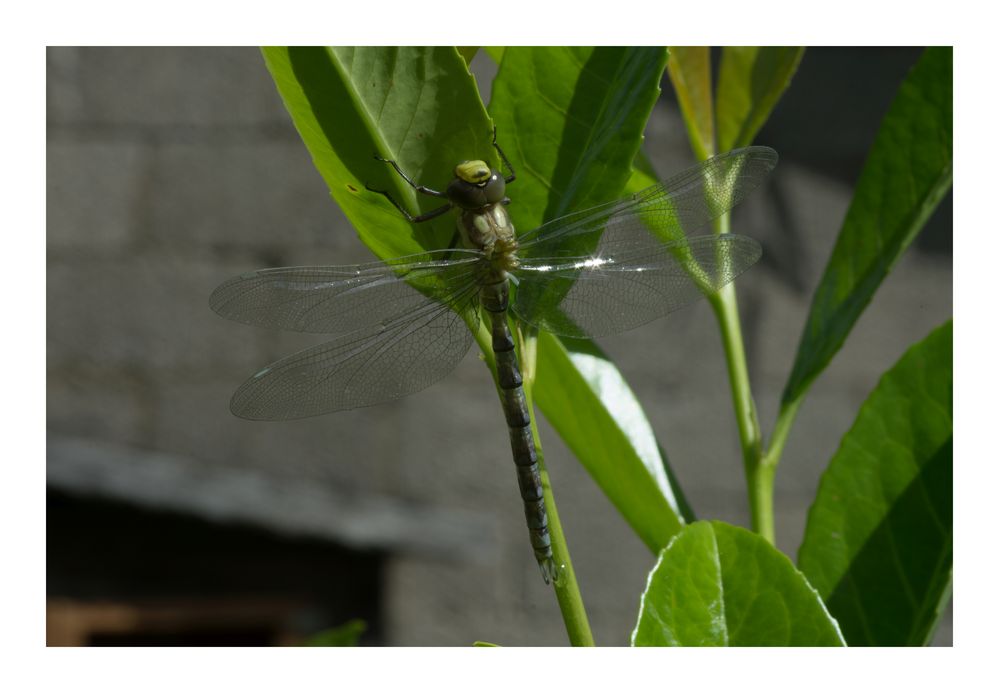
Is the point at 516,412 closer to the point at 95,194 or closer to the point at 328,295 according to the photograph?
the point at 328,295

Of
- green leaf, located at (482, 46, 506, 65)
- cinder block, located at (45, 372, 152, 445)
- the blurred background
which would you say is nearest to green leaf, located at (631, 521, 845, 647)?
green leaf, located at (482, 46, 506, 65)

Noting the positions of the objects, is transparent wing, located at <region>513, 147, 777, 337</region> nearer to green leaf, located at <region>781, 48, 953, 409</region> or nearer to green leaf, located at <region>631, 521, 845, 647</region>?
green leaf, located at <region>781, 48, 953, 409</region>

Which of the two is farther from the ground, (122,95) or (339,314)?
(122,95)

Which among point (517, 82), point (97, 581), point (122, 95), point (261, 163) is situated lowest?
point (97, 581)

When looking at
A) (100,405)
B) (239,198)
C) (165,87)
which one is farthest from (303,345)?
(165,87)

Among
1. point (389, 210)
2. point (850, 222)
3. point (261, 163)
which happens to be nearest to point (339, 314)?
point (389, 210)

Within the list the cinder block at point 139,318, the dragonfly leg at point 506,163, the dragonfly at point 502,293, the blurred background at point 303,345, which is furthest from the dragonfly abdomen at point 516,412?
the cinder block at point 139,318

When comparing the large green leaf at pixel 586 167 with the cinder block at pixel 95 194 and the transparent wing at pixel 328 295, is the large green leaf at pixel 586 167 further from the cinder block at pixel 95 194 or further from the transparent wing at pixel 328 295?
the cinder block at pixel 95 194
